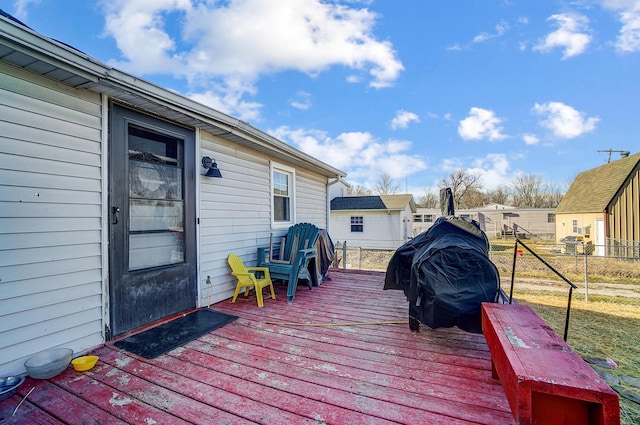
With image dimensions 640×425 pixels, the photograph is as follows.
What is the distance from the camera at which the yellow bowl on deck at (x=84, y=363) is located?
2.10m

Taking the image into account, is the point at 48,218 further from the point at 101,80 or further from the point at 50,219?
the point at 101,80

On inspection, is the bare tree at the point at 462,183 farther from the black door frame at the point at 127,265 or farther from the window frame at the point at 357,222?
the black door frame at the point at 127,265

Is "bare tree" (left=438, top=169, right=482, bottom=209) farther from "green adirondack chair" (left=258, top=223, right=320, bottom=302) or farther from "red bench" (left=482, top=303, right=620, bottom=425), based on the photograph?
"red bench" (left=482, top=303, right=620, bottom=425)

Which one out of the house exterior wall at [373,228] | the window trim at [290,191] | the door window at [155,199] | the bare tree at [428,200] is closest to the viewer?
the door window at [155,199]

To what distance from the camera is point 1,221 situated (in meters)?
1.98

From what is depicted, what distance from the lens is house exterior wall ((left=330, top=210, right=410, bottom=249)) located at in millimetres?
16266

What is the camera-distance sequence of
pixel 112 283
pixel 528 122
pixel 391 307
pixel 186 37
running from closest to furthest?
pixel 112 283 → pixel 391 307 → pixel 186 37 → pixel 528 122

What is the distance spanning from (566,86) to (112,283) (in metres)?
14.3

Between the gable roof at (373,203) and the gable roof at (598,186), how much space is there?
8.39m

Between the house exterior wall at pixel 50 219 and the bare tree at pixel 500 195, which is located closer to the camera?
the house exterior wall at pixel 50 219

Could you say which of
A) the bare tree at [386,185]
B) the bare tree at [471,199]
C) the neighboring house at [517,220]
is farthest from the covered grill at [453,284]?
the bare tree at [471,199]

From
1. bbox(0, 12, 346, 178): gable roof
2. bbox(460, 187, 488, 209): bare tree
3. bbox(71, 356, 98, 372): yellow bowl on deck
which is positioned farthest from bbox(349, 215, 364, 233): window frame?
bbox(460, 187, 488, 209): bare tree

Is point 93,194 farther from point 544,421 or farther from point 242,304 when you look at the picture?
point 544,421

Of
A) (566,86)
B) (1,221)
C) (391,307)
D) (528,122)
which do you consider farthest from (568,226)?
(1,221)
